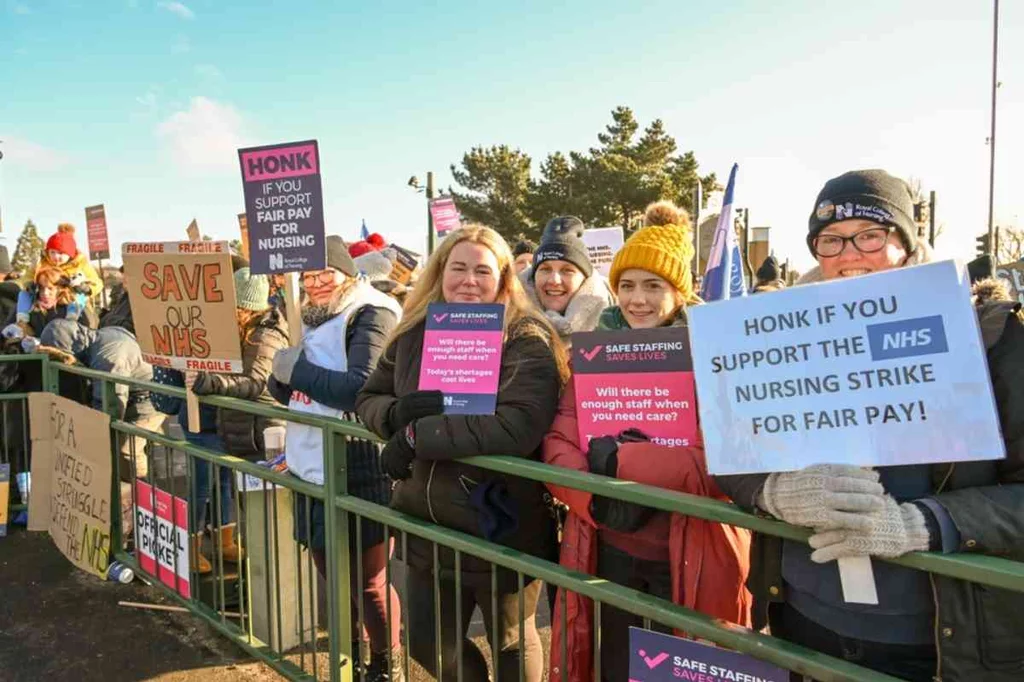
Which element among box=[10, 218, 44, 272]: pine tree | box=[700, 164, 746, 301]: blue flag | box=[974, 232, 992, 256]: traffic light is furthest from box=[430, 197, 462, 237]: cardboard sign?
box=[10, 218, 44, 272]: pine tree

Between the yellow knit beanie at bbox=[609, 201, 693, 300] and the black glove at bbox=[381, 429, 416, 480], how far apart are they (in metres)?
1.00

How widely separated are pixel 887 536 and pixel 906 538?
0.04 meters

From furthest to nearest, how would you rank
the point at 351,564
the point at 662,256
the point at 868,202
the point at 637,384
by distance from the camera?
the point at 351,564
the point at 662,256
the point at 637,384
the point at 868,202

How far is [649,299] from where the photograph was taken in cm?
279

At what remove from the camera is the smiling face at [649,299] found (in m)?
2.78

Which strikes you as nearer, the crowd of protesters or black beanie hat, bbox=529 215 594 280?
the crowd of protesters

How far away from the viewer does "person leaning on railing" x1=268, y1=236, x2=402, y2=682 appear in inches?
129

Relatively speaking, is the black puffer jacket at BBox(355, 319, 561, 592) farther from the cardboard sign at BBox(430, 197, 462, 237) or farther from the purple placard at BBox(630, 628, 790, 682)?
the cardboard sign at BBox(430, 197, 462, 237)

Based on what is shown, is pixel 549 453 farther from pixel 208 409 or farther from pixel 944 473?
pixel 208 409

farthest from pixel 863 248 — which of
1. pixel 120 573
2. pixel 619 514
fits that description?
pixel 120 573

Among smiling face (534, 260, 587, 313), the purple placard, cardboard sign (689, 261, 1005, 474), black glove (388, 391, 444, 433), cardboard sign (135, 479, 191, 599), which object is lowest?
cardboard sign (135, 479, 191, 599)

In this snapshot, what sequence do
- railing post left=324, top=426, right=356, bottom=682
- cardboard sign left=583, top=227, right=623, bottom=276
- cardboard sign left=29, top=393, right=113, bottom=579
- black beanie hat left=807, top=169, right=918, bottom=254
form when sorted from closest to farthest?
black beanie hat left=807, top=169, right=918, bottom=254, railing post left=324, top=426, right=356, bottom=682, cardboard sign left=29, top=393, right=113, bottom=579, cardboard sign left=583, top=227, right=623, bottom=276

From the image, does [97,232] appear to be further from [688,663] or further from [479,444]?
[688,663]

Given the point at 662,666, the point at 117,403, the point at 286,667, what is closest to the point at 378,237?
the point at 117,403
